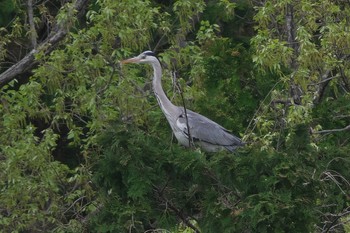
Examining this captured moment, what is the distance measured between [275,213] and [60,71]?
422cm

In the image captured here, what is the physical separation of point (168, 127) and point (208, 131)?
36 cm

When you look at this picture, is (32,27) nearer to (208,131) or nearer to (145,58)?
(145,58)

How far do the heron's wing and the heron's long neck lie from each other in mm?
110

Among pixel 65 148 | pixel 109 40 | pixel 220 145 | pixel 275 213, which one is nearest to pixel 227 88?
pixel 220 145

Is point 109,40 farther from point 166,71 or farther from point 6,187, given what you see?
point 6,187

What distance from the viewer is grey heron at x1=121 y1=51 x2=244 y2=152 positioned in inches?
438

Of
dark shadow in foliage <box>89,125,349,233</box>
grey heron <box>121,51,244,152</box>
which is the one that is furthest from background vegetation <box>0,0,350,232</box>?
grey heron <box>121,51,244,152</box>

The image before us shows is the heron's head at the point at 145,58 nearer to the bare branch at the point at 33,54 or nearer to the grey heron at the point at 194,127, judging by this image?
the grey heron at the point at 194,127

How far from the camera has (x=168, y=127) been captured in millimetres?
11422

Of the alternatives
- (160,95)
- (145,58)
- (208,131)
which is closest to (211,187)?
(208,131)

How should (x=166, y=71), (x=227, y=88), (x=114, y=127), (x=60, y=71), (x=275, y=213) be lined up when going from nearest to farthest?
(x=275, y=213)
(x=114, y=127)
(x=227, y=88)
(x=60, y=71)
(x=166, y=71)

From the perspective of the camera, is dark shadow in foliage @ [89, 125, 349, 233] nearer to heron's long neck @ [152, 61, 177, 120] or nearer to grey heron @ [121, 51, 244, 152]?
grey heron @ [121, 51, 244, 152]

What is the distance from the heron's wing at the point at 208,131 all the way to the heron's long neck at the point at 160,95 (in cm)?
11

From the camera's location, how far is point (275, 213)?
25.8 ft
